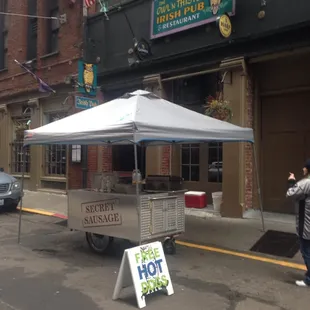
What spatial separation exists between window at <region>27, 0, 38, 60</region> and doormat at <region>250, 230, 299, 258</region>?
1232 centimetres

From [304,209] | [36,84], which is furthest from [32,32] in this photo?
[304,209]

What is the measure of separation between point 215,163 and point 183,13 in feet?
13.5

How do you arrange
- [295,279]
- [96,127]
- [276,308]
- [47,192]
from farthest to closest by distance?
[47,192] → [96,127] → [295,279] → [276,308]

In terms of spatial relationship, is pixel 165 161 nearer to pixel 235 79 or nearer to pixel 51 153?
pixel 235 79

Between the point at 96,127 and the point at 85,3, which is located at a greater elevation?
the point at 85,3

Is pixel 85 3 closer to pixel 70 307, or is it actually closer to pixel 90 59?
pixel 90 59

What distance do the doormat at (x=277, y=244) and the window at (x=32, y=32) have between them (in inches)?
485

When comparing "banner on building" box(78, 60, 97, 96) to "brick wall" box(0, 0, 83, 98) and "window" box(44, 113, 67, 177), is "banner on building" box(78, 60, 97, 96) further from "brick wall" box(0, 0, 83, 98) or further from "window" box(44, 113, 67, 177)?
"window" box(44, 113, 67, 177)

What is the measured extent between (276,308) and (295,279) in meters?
1.18

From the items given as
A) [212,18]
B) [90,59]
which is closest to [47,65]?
[90,59]

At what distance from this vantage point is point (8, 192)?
11.2 metres

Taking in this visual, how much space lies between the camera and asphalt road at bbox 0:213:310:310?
463cm

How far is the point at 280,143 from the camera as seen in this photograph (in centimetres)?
958

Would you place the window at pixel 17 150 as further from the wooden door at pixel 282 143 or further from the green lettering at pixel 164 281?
the green lettering at pixel 164 281
